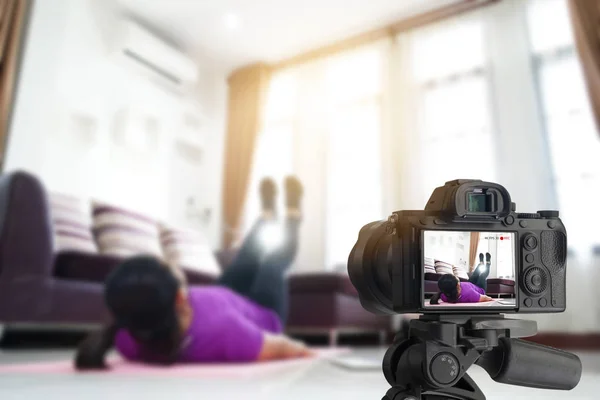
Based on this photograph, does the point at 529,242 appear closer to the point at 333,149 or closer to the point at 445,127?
the point at 445,127

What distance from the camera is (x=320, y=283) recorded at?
283cm

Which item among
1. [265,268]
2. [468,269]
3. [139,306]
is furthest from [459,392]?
[265,268]

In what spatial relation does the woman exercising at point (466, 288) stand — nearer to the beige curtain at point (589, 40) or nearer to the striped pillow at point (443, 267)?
the striped pillow at point (443, 267)

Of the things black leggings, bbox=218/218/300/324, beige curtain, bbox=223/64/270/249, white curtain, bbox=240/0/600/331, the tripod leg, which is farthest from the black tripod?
beige curtain, bbox=223/64/270/249

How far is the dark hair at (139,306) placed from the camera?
1281mm

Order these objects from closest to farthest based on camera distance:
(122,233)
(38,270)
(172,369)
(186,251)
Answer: (172,369) < (38,270) < (122,233) < (186,251)

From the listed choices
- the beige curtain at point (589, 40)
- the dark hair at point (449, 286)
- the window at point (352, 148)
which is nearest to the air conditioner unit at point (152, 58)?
the window at point (352, 148)

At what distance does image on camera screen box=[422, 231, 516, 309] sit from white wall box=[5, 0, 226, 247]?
2.87 m

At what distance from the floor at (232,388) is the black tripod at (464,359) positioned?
1.10ft

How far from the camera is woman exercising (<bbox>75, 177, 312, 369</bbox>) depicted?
1293 millimetres

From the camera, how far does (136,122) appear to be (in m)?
3.68

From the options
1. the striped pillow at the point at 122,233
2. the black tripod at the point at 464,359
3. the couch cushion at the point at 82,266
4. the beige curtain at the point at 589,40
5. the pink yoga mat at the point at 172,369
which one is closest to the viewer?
the black tripod at the point at 464,359

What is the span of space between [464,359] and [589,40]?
3032 mm

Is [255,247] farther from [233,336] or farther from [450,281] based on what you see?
[450,281]
